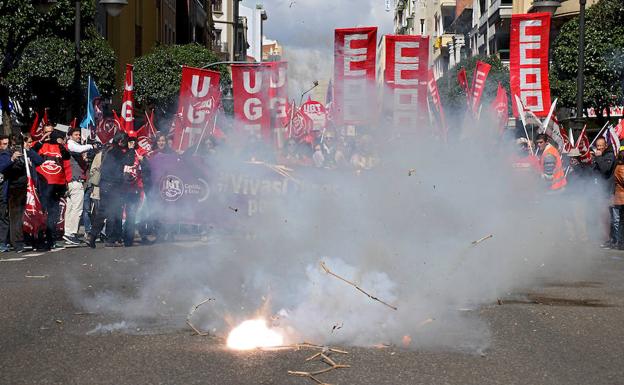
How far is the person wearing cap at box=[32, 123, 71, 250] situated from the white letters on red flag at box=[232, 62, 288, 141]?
287 cm

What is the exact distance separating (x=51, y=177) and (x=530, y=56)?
991 cm

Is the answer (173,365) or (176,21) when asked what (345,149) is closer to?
(173,365)

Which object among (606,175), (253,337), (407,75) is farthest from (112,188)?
(253,337)

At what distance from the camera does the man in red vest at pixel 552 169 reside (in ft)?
47.4

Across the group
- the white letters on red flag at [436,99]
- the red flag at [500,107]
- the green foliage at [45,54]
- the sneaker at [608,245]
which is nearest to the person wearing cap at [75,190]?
the white letters on red flag at [436,99]

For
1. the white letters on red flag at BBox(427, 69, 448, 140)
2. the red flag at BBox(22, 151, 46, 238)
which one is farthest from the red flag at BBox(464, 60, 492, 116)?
the red flag at BBox(22, 151, 46, 238)

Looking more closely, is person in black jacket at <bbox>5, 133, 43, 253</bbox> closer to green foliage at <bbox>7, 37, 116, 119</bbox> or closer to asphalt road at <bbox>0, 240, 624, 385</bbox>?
asphalt road at <bbox>0, 240, 624, 385</bbox>

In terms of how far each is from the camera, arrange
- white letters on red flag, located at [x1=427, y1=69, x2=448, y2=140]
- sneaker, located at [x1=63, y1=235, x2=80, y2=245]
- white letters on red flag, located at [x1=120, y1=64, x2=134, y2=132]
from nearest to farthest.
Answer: white letters on red flag, located at [x1=427, y1=69, x2=448, y2=140]
sneaker, located at [x1=63, y1=235, x2=80, y2=245]
white letters on red flag, located at [x1=120, y1=64, x2=134, y2=132]

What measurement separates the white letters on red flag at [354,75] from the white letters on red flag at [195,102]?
7.09ft

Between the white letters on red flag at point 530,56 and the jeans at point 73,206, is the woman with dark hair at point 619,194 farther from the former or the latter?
the jeans at point 73,206

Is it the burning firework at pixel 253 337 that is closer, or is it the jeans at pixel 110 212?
the burning firework at pixel 253 337

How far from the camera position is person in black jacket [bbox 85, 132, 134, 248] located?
14.1 meters

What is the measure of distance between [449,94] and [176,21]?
158 feet

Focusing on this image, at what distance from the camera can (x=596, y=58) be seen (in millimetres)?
32031
